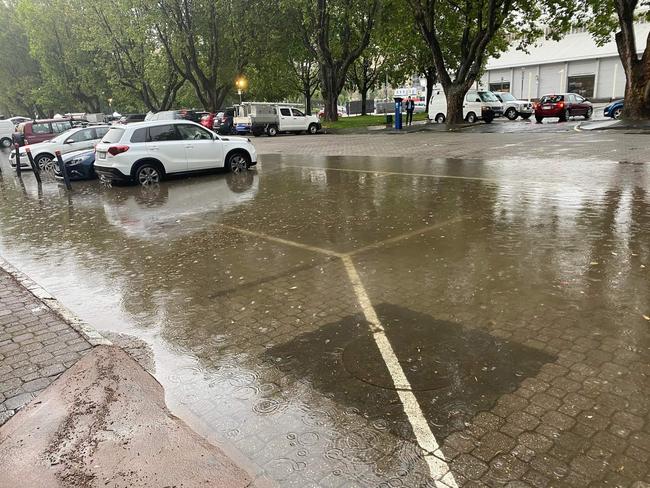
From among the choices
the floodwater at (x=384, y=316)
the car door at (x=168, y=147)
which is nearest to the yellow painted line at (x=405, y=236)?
the floodwater at (x=384, y=316)

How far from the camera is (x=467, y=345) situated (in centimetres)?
413

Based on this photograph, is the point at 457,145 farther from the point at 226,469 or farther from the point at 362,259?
the point at 226,469

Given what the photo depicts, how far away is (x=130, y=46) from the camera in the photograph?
133ft

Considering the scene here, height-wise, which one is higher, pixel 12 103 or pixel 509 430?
pixel 12 103

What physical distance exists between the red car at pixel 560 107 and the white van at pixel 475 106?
2.60m

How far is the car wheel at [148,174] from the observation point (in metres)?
13.4

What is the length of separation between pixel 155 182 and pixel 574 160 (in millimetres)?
11040

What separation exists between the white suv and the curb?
6.44 m

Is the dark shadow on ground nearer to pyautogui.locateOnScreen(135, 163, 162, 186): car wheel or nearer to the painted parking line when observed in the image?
the painted parking line

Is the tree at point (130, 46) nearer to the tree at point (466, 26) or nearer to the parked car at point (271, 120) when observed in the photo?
the parked car at point (271, 120)

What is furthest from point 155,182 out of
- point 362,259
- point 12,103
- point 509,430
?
point 12,103

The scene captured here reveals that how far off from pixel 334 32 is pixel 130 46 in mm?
16591

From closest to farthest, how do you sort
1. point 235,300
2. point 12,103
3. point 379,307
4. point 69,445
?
point 69,445 < point 379,307 < point 235,300 < point 12,103

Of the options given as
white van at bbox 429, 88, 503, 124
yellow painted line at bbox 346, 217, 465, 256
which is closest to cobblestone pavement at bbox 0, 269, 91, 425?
yellow painted line at bbox 346, 217, 465, 256
